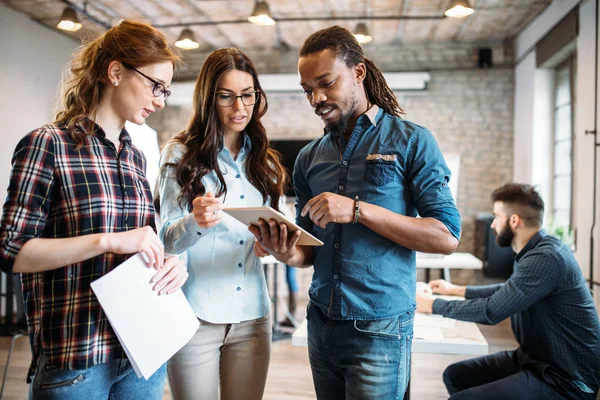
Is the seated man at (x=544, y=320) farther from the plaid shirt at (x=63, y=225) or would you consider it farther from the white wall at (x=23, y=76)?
the white wall at (x=23, y=76)

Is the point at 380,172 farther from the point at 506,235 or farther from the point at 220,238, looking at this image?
the point at 506,235

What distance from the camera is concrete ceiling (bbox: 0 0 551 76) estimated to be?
515 cm

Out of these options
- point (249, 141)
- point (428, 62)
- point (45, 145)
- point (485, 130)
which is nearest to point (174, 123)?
point (428, 62)

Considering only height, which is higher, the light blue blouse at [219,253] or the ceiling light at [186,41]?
the ceiling light at [186,41]

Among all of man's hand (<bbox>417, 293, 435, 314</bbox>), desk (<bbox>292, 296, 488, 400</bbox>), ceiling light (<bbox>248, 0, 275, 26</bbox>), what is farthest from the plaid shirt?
ceiling light (<bbox>248, 0, 275, 26</bbox>)

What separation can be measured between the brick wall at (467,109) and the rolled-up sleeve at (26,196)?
5772 millimetres

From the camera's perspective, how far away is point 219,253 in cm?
159

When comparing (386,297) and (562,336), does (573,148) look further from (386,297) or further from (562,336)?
(386,297)

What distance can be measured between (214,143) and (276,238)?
1.46 ft

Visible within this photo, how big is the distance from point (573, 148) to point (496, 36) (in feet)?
6.67

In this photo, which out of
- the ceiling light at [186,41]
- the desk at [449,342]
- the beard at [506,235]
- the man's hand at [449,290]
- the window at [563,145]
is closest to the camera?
the desk at [449,342]

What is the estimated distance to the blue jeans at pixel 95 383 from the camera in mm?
1085

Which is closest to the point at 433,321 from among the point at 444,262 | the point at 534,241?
the point at 534,241

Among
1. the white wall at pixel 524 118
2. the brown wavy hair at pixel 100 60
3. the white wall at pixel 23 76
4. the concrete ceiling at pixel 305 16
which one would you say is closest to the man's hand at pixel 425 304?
the brown wavy hair at pixel 100 60
